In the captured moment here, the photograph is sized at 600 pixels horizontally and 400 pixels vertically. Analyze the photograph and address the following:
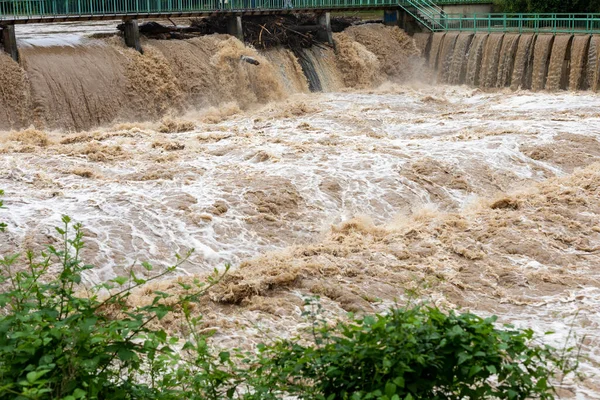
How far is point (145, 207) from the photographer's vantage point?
1047cm

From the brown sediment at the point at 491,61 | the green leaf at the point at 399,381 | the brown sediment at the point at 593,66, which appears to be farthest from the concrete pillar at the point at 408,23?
the green leaf at the point at 399,381

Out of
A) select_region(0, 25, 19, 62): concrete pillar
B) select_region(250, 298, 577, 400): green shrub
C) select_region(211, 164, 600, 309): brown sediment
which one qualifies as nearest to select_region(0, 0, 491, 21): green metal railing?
select_region(0, 25, 19, 62): concrete pillar

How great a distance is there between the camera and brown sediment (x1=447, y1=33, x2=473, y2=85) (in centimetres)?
2366

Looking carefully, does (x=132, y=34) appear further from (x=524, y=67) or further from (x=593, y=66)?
(x=593, y=66)

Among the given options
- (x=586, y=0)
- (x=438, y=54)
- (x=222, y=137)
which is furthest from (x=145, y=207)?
(x=586, y=0)

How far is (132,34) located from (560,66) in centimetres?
1047

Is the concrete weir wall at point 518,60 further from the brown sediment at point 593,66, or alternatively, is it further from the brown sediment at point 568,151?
the brown sediment at point 568,151

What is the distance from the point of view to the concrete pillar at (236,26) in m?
21.6

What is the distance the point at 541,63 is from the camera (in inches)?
849

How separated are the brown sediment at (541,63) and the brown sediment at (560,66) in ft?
0.71

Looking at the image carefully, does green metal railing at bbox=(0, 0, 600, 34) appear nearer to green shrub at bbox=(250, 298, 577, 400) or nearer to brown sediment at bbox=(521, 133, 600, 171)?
brown sediment at bbox=(521, 133, 600, 171)

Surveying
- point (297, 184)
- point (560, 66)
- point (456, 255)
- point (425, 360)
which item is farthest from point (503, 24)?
point (425, 360)

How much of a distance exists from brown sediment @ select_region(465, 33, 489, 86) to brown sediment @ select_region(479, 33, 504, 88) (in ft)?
0.44

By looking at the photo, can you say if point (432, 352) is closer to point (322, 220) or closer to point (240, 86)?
point (322, 220)
